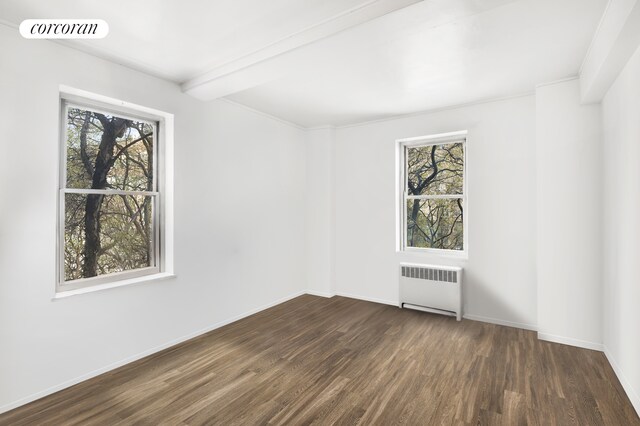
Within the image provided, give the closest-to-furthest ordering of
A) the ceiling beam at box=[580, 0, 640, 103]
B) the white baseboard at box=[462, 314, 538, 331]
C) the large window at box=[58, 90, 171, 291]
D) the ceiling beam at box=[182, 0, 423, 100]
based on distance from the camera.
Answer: the ceiling beam at box=[580, 0, 640, 103] → the ceiling beam at box=[182, 0, 423, 100] → the large window at box=[58, 90, 171, 291] → the white baseboard at box=[462, 314, 538, 331]

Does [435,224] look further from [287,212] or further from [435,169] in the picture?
[287,212]

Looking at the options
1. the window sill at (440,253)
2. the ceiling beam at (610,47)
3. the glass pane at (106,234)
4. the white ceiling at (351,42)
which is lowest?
the window sill at (440,253)

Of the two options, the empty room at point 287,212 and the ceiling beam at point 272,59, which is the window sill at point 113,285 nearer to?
the empty room at point 287,212

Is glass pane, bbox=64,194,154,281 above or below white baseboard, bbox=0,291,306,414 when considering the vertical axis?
above

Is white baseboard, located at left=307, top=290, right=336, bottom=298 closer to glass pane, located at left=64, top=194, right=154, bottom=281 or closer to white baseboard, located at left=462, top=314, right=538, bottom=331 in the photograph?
white baseboard, located at left=462, top=314, right=538, bottom=331

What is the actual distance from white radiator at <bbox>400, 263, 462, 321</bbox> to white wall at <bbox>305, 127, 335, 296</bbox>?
126 centimetres

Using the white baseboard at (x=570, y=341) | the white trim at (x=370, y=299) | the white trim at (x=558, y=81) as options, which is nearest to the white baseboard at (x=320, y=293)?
the white trim at (x=370, y=299)

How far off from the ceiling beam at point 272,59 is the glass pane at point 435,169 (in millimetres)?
2664

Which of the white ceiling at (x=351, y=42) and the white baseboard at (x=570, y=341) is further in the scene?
the white baseboard at (x=570, y=341)

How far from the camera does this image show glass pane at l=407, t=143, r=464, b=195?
4348 millimetres

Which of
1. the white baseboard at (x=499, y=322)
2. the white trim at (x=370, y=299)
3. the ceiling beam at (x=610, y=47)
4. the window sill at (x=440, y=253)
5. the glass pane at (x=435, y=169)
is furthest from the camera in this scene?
the white trim at (x=370, y=299)

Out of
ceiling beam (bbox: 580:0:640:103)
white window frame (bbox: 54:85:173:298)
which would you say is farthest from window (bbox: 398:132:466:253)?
white window frame (bbox: 54:85:173:298)

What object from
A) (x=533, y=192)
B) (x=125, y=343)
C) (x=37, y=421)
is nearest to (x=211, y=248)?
(x=125, y=343)

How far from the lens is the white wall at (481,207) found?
12.2 feet
